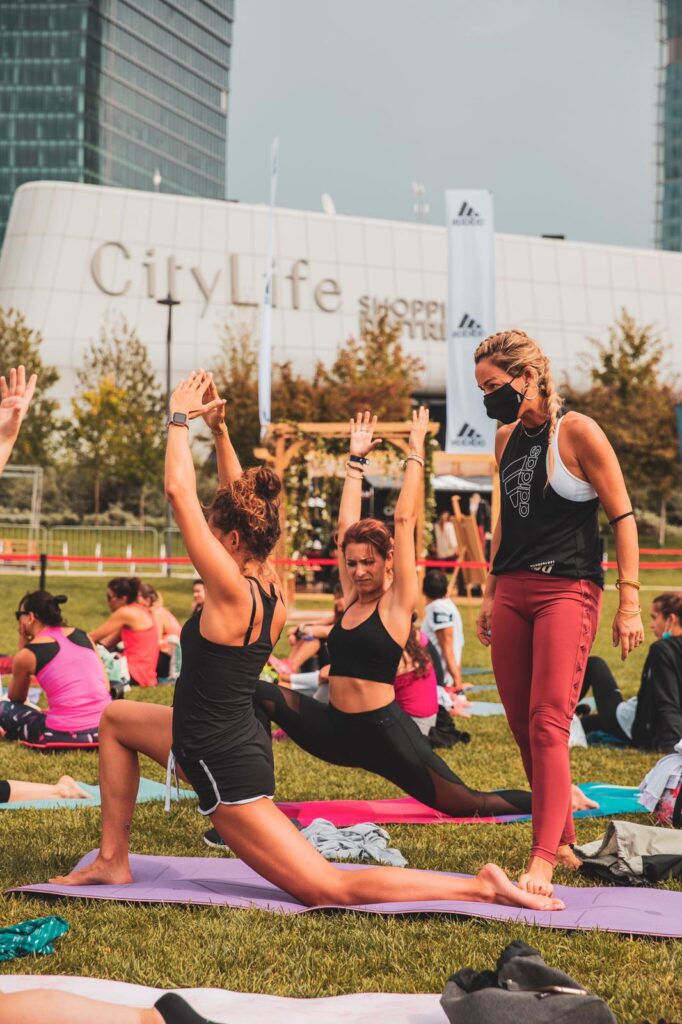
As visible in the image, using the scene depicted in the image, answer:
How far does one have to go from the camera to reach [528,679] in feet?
16.1

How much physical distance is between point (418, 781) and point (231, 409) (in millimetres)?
31993

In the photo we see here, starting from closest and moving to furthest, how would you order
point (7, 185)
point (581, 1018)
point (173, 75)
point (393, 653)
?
1. point (581, 1018)
2. point (393, 653)
3. point (7, 185)
4. point (173, 75)

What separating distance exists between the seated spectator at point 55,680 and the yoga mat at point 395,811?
2.15 meters

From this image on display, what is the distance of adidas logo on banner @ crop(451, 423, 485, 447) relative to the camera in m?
17.0

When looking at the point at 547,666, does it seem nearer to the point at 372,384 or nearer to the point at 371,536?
the point at 371,536

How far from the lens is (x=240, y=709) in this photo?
169 inches

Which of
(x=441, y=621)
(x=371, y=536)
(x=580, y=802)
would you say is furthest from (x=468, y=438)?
(x=371, y=536)

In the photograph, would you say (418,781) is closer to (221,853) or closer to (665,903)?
(221,853)

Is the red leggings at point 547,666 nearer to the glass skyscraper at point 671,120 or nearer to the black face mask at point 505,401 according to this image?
the black face mask at point 505,401

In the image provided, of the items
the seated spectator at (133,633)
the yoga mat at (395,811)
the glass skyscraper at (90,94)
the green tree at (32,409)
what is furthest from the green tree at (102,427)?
the glass skyscraper at (90,94)

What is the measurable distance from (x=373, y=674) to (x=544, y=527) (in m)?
1.10

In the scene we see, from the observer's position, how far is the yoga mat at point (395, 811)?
6.16m

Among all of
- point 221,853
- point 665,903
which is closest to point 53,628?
point 221,853

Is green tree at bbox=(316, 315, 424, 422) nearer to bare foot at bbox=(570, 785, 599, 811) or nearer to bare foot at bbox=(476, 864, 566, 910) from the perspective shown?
bare foot at bbox=(570, 785, 599, 811)
